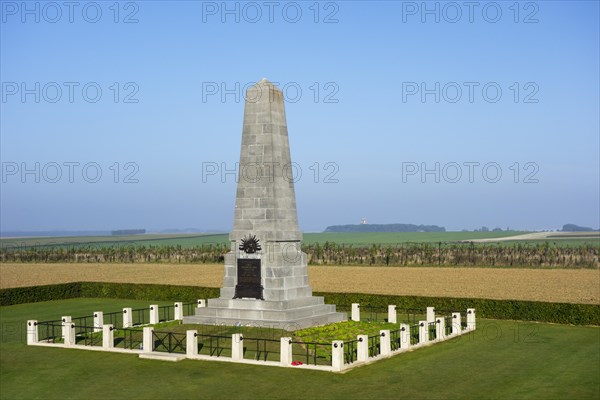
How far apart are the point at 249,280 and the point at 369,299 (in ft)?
43.9

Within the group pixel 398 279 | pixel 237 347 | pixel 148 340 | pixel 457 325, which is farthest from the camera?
pixel 398 279

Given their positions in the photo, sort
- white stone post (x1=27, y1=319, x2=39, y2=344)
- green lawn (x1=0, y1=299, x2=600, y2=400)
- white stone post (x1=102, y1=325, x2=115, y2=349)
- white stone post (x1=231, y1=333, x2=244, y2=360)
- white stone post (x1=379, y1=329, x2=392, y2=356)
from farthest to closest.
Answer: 1. white stone post (x1=27, y1=319, x2=39, y2=344)
2. white stone post (x1=102, y1=325, x2=115, y2=349)
3. white stone post (x1=379, y1=329, x2=392, y2=356)
4. white stone post (x1=231, y1=333, x2=244, y2=360)
5. green lawn (x1=0, y1=299, x2=600, y2=400)

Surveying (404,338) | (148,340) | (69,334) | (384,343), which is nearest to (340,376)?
(384,343)

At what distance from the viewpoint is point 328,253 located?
10019 centimetres

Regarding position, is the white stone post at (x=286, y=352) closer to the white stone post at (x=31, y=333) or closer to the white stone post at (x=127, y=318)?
the white stone post at (x=31, y=333)

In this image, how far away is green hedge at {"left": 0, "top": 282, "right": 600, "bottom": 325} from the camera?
43594 millimetres

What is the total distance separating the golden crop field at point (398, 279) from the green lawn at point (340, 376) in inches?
889

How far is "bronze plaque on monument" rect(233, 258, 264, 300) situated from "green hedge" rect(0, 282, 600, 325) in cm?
1296

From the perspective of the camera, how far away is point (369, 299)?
163 ft

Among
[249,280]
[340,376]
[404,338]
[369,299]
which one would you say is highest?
[249,280]

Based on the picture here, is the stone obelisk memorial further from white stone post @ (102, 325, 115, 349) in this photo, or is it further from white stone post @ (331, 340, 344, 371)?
white stone post @ (331, 340, 344, 371)

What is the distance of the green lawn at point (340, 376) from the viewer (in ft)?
85.6

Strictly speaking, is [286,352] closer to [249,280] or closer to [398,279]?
[249,280]

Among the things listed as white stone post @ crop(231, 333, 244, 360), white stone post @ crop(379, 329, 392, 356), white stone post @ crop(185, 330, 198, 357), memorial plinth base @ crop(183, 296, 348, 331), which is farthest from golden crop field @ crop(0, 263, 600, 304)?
white stone post @ crop(231, 333, 244, 360)
